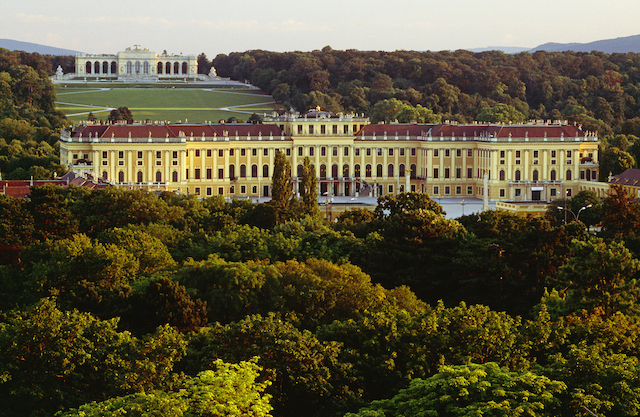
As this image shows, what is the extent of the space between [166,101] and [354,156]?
50.3m

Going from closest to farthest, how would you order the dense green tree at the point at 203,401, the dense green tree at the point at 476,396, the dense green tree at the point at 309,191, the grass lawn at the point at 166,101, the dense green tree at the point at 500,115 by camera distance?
the dense green tree at the point at 203,401 < the dense green tree at the point at 476,396 < the dense green tree at the point at 309,191 < the dense green tree at the point at 500,115 < the grass lawn at the point at 166,101

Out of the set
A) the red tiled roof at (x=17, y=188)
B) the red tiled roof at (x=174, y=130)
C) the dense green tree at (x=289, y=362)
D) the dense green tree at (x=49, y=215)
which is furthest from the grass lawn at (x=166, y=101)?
the dense green tree at (x=289, y=362)

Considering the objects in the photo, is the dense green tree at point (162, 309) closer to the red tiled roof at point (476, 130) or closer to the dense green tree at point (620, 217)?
the dense green tree at point (620, 217)

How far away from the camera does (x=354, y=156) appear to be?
124125 mm

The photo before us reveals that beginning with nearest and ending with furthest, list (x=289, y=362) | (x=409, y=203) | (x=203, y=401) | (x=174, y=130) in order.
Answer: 1. (x=203, y=401)
2. (x=289, y=362)
3. (x=409, y=203)
4. (x=174, y=130)

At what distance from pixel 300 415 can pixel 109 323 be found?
6261 millimetres

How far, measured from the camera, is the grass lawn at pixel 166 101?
15238 cm

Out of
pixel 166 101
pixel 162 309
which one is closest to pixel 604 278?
pixel 162 309

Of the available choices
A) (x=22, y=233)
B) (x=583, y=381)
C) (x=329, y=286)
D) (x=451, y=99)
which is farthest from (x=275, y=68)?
(x=583, y=381)

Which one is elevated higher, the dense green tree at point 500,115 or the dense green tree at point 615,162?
the dense green tree at point 500,115

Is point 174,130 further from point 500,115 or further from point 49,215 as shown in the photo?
point 49,215

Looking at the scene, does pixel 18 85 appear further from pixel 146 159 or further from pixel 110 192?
pixel 110 192

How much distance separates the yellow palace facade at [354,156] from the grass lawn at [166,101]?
1116 inches

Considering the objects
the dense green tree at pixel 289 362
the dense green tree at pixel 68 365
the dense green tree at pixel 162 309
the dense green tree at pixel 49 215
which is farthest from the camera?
the dense green tree at pixel 49 215
